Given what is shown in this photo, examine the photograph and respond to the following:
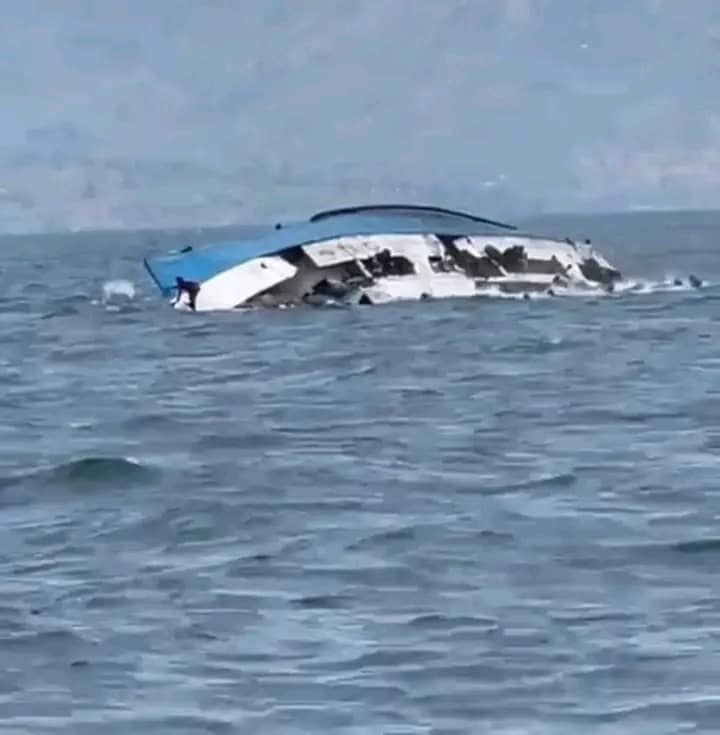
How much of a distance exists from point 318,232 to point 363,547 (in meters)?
30.5

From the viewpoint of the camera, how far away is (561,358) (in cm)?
3684

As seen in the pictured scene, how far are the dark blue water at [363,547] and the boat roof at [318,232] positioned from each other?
11.4m

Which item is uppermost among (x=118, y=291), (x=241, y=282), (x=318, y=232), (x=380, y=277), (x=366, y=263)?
(x=318, y=232)

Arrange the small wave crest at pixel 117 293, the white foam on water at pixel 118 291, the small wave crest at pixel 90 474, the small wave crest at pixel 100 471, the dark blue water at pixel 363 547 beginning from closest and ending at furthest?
1. the dark blue water at pixel 363 547
2. the small wave crest at pixel 90 474
3. the small wave crest at pixel 100 471
4. the small wave crest at pixel 117 293
5. the white foam on water at pixel 118 291

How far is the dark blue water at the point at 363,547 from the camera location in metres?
13.5

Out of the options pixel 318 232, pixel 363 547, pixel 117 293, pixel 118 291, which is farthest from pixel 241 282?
pixel 363 547

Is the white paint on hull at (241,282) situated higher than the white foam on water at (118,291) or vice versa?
the white paint on hull at (241,282)

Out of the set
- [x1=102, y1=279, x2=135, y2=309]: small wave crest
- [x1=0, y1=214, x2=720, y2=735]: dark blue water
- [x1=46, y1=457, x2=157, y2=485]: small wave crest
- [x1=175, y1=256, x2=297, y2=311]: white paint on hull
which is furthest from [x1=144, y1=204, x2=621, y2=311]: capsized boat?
[x1=46, y1=457, x2=157, y2=485]: small wave crest

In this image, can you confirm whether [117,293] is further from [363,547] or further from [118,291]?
[363,547]

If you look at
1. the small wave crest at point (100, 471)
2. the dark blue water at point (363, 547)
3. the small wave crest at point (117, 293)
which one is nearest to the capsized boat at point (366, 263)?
the small wave crest at point (117, 293)

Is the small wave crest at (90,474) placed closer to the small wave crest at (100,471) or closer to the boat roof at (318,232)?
the small wave crest at (100,471)

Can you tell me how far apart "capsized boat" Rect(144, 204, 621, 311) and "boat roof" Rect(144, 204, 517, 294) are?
20mm

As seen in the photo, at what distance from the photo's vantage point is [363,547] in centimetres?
1817

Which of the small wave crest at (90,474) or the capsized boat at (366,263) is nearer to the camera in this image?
the small wave crest at (90,474)
